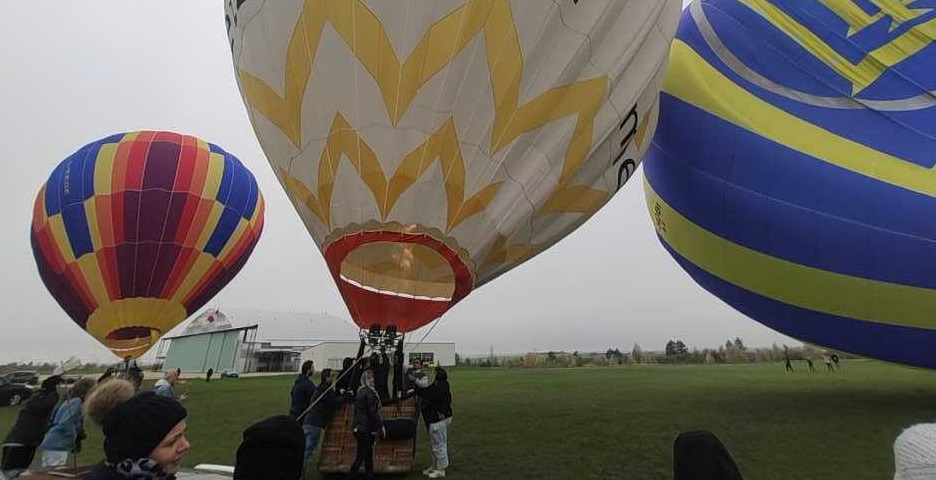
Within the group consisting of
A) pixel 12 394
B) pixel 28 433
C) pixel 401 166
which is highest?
pixel 401 166

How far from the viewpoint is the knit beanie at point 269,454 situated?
55.2 inches

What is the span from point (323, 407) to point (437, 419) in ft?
3.46

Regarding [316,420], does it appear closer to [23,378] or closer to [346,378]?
[346,378]

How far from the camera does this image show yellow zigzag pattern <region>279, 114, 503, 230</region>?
11.9 ft

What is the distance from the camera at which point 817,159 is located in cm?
592

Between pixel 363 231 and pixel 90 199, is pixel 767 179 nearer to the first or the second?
pixel 363 231

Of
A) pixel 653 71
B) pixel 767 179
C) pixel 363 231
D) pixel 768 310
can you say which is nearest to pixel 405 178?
pixel 363 231

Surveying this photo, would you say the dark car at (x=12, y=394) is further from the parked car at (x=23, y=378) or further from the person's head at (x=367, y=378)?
the person's head at (x=367, y=378)

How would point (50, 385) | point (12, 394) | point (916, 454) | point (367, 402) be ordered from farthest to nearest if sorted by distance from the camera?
1. point (12, 394)
2. point (50, 385)
3. point (367, 402)
4. point (916, 454)

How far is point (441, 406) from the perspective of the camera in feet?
17.2

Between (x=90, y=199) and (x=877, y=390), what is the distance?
1402cm

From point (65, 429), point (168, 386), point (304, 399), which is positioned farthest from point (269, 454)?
point (65, 429)

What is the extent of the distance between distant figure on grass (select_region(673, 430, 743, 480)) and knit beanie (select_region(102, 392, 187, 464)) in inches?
50.2

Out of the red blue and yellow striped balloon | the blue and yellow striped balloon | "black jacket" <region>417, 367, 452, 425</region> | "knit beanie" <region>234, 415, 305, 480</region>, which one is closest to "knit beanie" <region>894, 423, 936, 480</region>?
"knit beanie" <region>234, 415, 305, 480</region>
